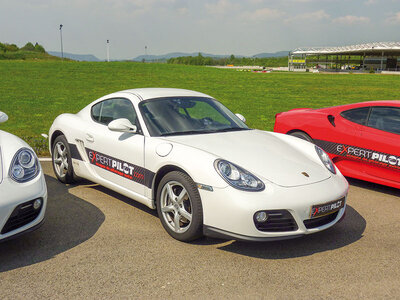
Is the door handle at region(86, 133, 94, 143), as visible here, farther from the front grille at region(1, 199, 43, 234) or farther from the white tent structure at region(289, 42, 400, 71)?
the white tent structure at region(289, 42, 400, 71)

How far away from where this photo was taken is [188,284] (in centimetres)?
326

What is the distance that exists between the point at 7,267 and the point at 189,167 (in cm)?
175

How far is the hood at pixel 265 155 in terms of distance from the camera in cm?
390

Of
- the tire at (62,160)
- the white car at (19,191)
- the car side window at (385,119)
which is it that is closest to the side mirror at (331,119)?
the car side window at (385,119)

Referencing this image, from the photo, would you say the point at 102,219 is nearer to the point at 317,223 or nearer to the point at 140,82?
the point at 317,223

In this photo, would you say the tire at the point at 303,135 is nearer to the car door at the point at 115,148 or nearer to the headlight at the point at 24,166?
the car door at the point at 115,148

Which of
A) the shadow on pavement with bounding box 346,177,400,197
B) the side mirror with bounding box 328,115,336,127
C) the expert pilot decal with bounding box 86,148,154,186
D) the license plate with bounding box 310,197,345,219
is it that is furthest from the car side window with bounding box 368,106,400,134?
the expert pilot decal with bounding box 86,148,154,186

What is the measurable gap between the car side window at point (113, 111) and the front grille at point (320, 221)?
2168mm

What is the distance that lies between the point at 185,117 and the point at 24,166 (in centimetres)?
181

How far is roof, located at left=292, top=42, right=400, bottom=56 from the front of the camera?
268 feet

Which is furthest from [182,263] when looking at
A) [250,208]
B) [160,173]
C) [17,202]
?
[17,202]

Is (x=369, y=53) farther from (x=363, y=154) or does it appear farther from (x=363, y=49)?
(x=363, y=154)

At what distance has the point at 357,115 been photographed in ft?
20.6

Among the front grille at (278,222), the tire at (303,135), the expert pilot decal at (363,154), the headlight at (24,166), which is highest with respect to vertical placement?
the headlight at (24,166)
